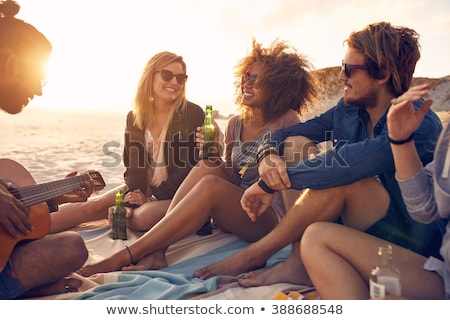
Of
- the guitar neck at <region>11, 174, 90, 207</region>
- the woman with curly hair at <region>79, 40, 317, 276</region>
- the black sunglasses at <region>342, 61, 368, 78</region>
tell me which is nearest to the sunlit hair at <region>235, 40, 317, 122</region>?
the woman with curly hair at <region>79, 40, 317, 276</region>

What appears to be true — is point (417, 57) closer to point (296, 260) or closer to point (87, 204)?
point (296, 260)

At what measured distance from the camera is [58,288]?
2998mm

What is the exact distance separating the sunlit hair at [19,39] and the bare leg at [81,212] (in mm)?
1651

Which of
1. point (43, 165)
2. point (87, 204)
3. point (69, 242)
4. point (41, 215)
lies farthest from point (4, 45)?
point (43, 165)

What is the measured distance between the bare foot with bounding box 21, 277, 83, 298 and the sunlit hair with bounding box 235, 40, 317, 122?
1898 millimetres

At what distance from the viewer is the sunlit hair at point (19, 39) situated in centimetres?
317

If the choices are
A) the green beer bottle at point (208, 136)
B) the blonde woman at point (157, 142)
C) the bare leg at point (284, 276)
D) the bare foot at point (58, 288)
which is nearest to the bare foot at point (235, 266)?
the bare leg at point (284, 276)

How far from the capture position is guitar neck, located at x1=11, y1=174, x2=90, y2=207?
2.94m

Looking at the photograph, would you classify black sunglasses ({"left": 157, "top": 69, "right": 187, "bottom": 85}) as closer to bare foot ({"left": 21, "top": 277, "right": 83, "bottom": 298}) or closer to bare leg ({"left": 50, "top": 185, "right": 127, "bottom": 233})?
bare leg ({"left": 50, "top": 185, "right": 127, "bottom": 233})

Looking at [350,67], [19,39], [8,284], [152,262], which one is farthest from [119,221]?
[350,67]

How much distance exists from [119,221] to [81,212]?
1.91 ft

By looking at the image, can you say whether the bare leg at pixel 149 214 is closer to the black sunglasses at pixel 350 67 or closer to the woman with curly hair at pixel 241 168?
the woman with curly hair at pixel 241 168
